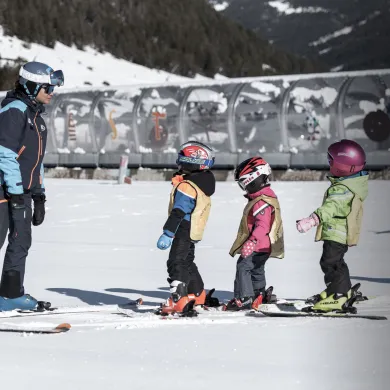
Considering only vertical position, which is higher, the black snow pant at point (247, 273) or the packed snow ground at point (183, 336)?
the black snow pant at point (247, 273)

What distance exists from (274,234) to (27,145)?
1846mm

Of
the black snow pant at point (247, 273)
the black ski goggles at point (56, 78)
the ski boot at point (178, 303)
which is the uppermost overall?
the black ski goggles at point (56, 78)

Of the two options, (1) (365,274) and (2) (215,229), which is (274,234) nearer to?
(1) (365,274)

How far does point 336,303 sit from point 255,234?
75 centimetres

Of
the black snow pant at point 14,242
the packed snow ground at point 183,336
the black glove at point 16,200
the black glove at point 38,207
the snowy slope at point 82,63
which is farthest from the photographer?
the snowy slope at point 82,63

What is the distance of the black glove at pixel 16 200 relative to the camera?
810 cm

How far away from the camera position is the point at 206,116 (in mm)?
27828

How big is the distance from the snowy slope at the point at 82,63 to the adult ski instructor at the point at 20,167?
52377 millimetres

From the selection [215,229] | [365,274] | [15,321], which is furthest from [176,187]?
[215,229]

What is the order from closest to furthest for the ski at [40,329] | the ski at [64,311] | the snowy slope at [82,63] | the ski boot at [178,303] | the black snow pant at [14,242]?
the ski at [40,329] → the ski boot at [178,303] → the ski at [64,311] → the black snow pant at [14,242] → the snowy slope at [82,63]

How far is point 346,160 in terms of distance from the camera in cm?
812

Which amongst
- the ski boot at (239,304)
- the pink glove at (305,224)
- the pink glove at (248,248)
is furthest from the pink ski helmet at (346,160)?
the ski boot at (239,304)

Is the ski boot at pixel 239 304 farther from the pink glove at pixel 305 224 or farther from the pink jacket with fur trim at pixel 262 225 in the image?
the pink glove at pixel 305 224

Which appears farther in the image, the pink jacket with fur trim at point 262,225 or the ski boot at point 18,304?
the ski boot at point 18,304
